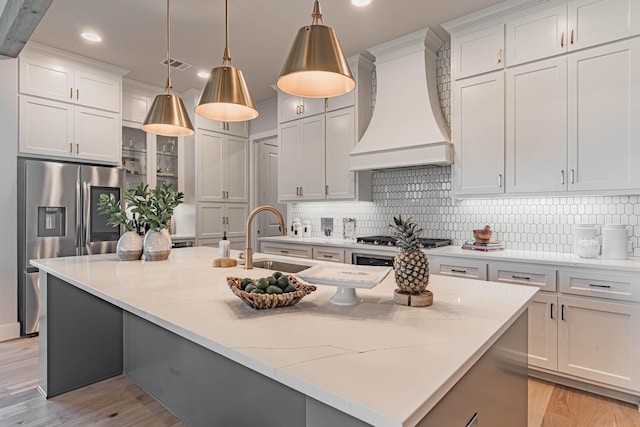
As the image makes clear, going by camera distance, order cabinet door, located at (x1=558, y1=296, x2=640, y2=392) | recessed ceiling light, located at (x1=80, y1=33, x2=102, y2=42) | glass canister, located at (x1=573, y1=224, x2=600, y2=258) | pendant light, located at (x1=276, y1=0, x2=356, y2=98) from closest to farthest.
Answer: pendant light, located at (x1=276, y1=0, x2=356, y2=98) < cabinet door, located at (x1=558, y1=296, x2=640, y2=392) < glass canister, located at (x1=573, y1=224, x2=600, y2=258) < recessed ceiling light, located at (x1=80, y1=33, x2=102, y2=42)

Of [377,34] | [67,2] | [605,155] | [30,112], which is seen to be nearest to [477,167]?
[605,155]

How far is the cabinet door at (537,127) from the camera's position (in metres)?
2.72

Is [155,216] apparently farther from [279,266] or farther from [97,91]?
[97,91]

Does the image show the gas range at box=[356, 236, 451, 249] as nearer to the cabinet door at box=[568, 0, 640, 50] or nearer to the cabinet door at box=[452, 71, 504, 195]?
the cabinet door at box=[452, 71, 504, 195]

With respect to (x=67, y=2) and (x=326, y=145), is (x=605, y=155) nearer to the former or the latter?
(x=326, y=145)

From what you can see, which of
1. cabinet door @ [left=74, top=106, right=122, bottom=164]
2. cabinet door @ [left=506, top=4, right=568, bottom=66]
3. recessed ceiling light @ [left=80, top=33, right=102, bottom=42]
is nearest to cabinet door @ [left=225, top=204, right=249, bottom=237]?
cabinet door @ [left=74, top=106, right=122, bottom=164]

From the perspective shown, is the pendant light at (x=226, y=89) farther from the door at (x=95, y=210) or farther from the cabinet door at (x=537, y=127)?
the door at (x=95, y=210)

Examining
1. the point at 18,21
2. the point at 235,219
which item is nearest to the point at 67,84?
the point at 18,21

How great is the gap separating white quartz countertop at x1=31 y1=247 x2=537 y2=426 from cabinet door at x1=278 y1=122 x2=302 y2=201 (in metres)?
2.90

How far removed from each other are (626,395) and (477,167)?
1.86 metres

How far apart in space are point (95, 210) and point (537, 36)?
14.7 ft

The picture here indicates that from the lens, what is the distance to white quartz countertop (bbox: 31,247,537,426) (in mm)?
692

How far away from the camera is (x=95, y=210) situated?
3.95 meters

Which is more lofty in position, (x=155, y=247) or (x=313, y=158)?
(x=313, y=158)
